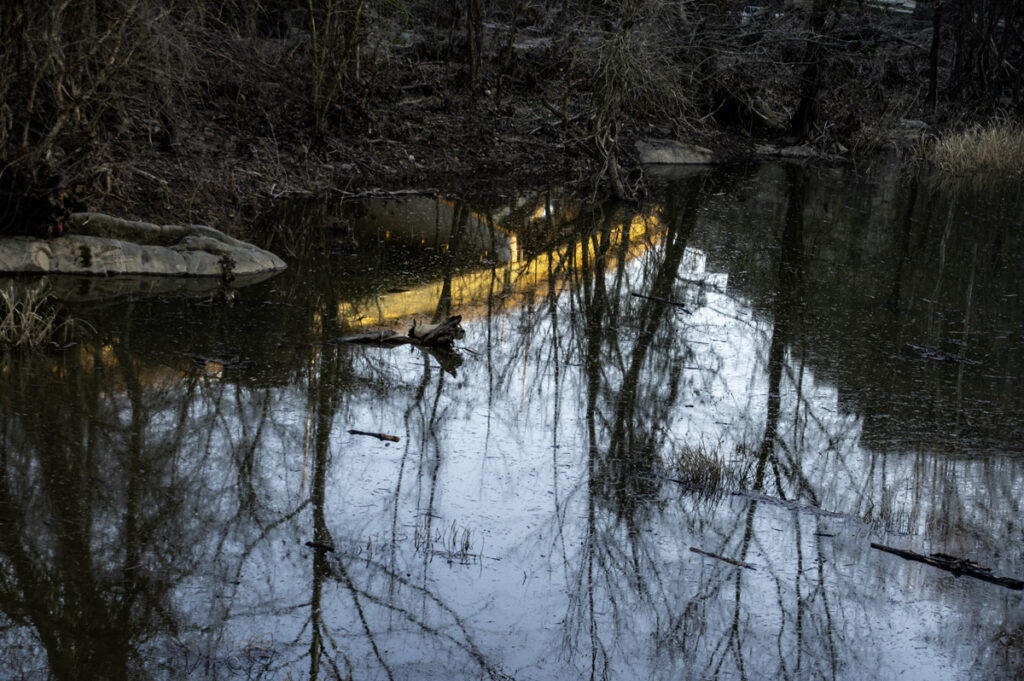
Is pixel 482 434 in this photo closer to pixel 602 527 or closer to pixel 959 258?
pixel 602 527

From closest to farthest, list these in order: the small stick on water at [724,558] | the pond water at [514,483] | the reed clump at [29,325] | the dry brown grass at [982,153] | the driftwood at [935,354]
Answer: the pond water at [514,483]
the small stick on water at [724,558]
the reed clump at [29,325]
the driftwood at [935,354]
the dry brown grass at [982,153]

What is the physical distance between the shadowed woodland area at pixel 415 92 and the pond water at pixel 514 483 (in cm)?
202

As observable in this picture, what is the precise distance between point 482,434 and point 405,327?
A: 249 centimetres

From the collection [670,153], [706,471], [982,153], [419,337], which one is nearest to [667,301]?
[419,337]

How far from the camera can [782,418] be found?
7.48 metres

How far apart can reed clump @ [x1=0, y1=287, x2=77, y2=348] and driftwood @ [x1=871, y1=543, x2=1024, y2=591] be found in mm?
5970

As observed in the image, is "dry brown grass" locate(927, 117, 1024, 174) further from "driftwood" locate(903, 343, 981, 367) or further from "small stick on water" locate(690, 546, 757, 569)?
"small stick on water" locate(690, 546, 757, 569)

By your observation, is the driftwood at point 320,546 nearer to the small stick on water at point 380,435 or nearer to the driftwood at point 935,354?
the small stick on water at point 380,435

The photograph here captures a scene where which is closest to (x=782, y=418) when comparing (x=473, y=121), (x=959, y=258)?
(x=959, y=258)

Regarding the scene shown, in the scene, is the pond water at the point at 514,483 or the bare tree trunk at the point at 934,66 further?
the bare tree trunk at the point at 934,66

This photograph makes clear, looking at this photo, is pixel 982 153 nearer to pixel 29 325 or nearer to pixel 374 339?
pixel 374 339

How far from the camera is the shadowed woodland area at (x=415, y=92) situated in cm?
970

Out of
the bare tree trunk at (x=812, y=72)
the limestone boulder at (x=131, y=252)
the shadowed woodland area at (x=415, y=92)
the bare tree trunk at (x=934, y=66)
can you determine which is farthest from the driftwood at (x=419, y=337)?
the bare tree trunk at (x=934, y=66)

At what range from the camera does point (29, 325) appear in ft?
24.9
